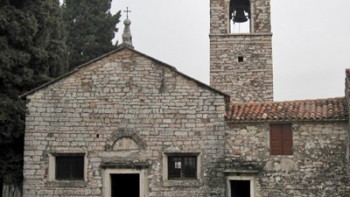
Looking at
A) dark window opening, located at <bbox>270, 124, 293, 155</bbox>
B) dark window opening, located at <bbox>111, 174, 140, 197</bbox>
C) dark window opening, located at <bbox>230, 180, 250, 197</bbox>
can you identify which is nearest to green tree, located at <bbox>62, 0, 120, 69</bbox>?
dark window opening, located at <bbox>111, 174, 140, 197</bbox>

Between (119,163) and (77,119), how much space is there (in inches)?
81.2

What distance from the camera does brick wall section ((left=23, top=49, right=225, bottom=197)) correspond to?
1514 cm

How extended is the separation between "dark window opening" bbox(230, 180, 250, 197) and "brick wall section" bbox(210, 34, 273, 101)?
20.6ft

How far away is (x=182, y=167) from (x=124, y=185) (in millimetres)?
3126

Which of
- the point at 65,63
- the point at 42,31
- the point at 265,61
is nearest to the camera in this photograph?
the point at 42,31

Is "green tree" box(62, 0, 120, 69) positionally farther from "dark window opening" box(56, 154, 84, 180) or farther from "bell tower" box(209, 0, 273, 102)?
"dark window opening" box(56, 154, 84, 180)

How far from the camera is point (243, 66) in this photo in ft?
71.8

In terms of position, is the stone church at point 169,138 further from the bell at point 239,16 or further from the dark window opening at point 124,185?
the bell at point 239,16

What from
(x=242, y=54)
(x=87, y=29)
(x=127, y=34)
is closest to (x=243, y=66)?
(x=242, y=54)

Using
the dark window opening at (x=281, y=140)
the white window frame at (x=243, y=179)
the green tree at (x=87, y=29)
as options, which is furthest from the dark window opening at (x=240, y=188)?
the green tree at (x=87, y=29)

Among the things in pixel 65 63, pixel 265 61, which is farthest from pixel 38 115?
pixel 265 61

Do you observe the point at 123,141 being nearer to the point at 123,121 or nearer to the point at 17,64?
the point at 123,121

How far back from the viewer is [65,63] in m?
24.2

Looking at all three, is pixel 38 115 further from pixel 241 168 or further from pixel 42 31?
pixel 241 168
